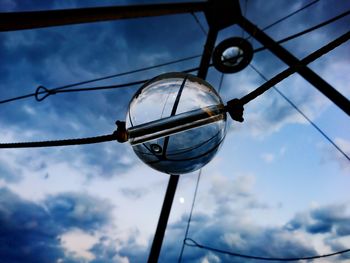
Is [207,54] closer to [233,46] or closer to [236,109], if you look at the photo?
[233,46]

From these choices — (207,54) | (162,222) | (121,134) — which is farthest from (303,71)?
(121,134)

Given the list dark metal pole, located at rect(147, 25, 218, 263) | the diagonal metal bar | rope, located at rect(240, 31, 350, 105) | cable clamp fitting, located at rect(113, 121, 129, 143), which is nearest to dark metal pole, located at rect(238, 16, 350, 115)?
dark metal pole, located at rect(147, 25, 218, 263)

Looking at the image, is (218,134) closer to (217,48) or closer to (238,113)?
(238,113)

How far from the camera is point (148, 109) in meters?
1.40

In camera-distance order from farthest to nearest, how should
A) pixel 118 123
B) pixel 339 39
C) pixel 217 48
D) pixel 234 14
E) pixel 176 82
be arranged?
1. pixel 234 14
2. pixel 217 48
3. pixel 176 82
4. pixel 118 123
5. pixel 339 39

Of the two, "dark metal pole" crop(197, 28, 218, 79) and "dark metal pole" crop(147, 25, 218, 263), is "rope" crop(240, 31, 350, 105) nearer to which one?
"dark metal pole" crop(147, 25, 218, 263)

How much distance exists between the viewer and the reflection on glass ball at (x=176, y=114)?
136cm

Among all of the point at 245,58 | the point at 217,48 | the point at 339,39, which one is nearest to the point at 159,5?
the point at 217,48

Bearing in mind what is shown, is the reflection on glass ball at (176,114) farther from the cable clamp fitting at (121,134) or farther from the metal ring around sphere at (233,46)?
the metal ring around sphere at (233,46)

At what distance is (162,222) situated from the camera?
3.88 m

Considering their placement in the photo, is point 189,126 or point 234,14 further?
point 234,14

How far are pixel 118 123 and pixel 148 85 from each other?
30 centimetres

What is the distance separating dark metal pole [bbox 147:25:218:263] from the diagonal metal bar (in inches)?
56.4

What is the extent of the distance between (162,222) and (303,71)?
112 inches
